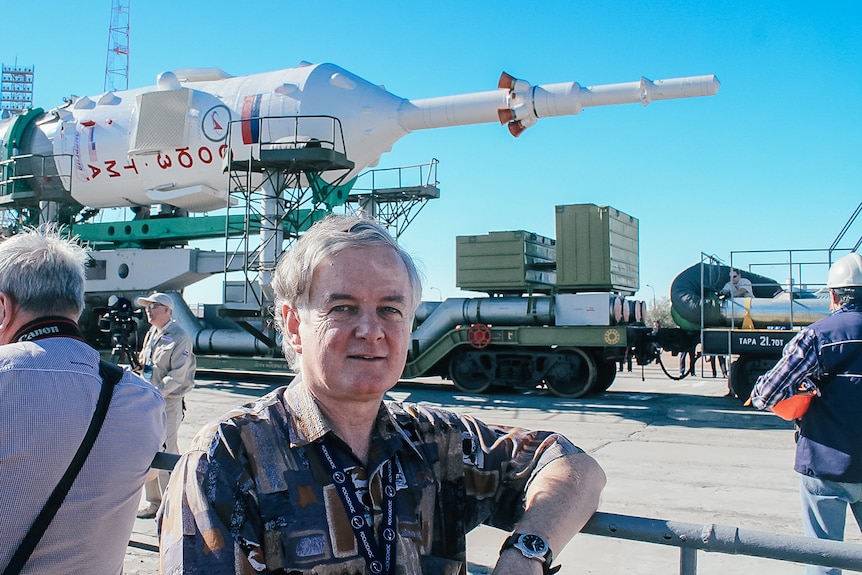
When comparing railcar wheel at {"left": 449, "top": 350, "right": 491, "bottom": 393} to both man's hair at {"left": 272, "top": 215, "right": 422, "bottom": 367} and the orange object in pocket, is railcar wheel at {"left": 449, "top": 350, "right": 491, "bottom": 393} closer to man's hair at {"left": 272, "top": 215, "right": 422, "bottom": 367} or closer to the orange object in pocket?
the orange object in pocket

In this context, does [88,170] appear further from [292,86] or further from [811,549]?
[811,549]

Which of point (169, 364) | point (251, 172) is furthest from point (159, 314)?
point (251, 172)

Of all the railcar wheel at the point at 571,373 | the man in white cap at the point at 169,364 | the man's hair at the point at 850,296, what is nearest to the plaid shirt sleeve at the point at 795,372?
the man's hair at the point at 850,296

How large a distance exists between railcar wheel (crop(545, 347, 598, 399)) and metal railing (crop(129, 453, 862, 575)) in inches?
445

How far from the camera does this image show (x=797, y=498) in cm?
607

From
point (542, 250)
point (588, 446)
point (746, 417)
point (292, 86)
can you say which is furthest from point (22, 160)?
point (746, 417)

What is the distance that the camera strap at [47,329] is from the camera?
2289 mm

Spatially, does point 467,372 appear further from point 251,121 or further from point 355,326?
point 355,326

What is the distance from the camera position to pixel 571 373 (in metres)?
13.1

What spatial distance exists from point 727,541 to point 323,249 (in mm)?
1239

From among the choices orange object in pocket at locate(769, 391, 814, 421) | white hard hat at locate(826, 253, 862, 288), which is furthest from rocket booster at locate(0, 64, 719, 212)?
orange object in pocket at locate(769, 391, 814, 421)

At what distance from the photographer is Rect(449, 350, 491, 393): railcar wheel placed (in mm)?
13922

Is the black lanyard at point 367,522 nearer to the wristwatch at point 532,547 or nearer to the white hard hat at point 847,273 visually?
the wristwatch at point 532,547

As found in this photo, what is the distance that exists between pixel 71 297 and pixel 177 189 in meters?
13.8
